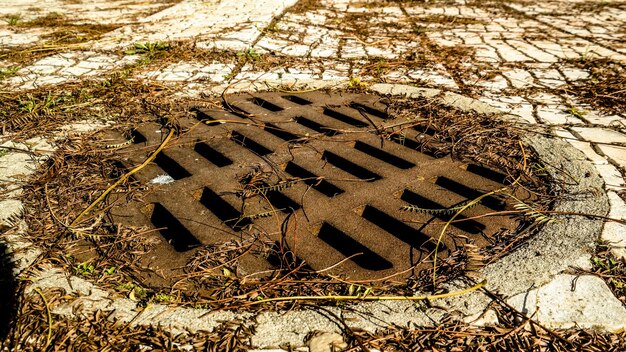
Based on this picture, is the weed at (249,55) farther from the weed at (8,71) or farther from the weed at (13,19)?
the weed at (13,19)

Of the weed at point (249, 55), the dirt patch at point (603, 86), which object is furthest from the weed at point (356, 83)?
the dirt patch at point (603, 86)

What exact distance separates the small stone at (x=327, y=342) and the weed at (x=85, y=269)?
0.71 meters

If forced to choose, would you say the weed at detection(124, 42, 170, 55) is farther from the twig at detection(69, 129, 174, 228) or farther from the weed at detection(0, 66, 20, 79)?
the twig at detection(69, 129, 174, 228)

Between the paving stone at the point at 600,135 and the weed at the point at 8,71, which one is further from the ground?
the weed at the point at 8,71

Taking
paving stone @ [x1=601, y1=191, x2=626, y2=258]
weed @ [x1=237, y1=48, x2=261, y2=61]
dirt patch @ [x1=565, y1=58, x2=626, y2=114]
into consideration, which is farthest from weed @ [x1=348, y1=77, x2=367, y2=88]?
paving stone @ [x1=601, y1=191, x2=626, y2=258]

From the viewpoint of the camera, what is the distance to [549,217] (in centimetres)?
174

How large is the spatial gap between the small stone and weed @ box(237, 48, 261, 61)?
2.82 m

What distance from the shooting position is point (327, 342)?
1229mm

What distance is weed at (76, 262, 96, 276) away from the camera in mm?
1459

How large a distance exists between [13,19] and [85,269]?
477 centimetres

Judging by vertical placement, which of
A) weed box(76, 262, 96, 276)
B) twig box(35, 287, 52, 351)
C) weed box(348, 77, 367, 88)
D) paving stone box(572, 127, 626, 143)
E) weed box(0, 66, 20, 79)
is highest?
twig box(35, 287, 52, 351)

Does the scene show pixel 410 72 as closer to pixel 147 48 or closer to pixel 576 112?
pixel 576 112

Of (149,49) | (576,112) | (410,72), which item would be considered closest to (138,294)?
(576,112)

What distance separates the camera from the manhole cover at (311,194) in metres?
1.58
